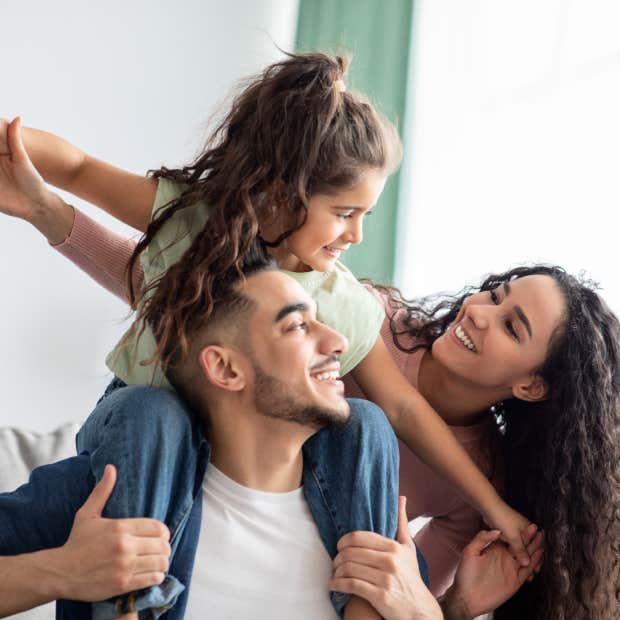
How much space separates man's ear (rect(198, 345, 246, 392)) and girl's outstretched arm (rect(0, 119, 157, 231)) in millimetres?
359

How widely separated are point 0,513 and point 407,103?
2.26 m

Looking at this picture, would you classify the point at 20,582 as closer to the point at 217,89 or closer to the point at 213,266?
the point at 213,266

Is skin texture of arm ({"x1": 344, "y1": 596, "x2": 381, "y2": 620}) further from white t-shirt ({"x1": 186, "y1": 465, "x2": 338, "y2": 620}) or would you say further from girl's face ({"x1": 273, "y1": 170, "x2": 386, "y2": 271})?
girl's face ({"x1": 273, "y1": 170, "x2": 386, "y2": 271})

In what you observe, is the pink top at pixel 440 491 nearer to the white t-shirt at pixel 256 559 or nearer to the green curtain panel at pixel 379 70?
the white t-shirt at pixel 256 559

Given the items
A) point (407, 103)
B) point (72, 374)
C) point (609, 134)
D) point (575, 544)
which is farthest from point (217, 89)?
point (575, 544)

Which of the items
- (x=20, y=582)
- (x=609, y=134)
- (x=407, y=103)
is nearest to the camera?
(x=20, y=582)

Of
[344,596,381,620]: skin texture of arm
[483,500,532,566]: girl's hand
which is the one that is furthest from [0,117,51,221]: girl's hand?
[483,500,532,566]: girl's hand

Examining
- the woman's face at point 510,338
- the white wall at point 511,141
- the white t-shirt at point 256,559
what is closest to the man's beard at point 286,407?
the white t-shirt at point 256,559

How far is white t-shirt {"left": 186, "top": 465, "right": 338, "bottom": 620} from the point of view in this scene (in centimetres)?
150

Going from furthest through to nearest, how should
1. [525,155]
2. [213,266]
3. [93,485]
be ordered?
[525,155], [213,266], [93,485]

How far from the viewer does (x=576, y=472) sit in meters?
1.85

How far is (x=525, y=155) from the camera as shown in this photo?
2928 mm

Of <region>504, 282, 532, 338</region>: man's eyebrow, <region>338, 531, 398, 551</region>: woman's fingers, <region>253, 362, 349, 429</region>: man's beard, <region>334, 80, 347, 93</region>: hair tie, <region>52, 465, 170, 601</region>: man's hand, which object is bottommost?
<region>338, 531, 398, 551</region>: woman's fingers

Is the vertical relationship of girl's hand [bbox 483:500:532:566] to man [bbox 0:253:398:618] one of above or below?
below
